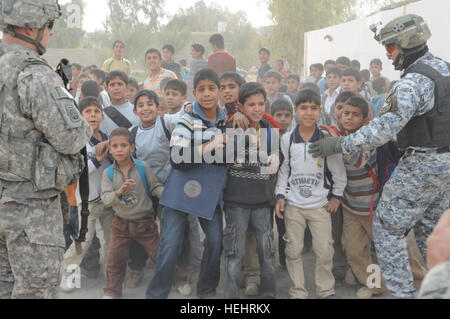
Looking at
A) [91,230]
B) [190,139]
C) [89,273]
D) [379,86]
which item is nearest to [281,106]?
[190,139]

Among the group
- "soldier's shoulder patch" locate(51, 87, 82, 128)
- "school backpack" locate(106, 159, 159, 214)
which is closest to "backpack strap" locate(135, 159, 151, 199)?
"school backpack" locate(106, 159, 159, 214)

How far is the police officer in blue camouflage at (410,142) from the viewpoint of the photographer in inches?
113

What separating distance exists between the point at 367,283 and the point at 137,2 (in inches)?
1738

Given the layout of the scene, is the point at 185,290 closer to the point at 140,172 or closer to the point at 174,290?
the point at 174,290

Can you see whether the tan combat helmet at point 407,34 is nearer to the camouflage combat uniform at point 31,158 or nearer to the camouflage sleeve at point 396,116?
the camouflage sleeve at point 396,116

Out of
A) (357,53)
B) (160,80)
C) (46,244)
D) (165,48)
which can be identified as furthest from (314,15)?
(46,244)

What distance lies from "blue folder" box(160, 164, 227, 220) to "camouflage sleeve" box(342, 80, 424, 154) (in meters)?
1.05

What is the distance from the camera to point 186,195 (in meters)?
3.20

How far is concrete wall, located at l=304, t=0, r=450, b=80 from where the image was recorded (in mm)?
8969

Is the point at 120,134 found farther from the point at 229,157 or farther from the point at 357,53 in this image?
the point at 357,53

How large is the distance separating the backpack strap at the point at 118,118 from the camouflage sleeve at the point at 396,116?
2.20 m

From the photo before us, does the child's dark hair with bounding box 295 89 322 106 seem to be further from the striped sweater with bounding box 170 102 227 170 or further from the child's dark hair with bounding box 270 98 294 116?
the striped sweater with bounding box 170 102 227 170

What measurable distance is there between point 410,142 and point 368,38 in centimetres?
1090

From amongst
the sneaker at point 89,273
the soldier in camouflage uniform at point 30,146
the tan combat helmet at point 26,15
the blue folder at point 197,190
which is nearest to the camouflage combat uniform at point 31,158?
the soldier in camouflage uniform at point 30,146
